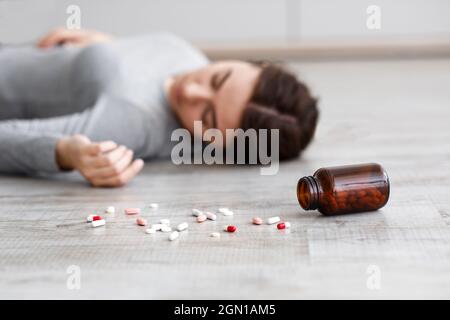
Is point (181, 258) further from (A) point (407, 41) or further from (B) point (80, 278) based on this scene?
(A) point (407, 41)

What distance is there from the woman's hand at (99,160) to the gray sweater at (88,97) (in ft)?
0.19

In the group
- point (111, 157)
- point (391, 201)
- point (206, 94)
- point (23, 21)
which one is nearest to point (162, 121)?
point (206, 94)

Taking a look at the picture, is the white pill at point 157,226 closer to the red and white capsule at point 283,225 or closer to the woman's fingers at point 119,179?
the red and white capsule at point 283,225

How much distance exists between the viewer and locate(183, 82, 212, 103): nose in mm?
2062

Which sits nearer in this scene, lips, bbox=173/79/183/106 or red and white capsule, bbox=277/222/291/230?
red and white capsule, bbox=277/222/291/230

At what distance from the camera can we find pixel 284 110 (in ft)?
6.83

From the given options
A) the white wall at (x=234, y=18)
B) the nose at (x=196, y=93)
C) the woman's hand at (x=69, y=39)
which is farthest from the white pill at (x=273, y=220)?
the white wall at (x=234, y=18)

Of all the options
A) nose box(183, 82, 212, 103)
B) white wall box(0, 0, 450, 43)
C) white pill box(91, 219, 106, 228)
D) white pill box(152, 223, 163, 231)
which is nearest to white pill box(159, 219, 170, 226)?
white pill box(152, 223, 163, 231)

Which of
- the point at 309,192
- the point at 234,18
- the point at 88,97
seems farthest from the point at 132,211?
the point at 234,18

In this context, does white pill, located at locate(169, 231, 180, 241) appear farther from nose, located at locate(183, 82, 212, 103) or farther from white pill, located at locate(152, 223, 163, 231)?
nose, located at locate(183, 82, 212, 103)

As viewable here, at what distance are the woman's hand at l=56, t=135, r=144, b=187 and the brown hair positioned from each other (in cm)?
36

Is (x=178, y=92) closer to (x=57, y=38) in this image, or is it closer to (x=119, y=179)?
(x=119, y=179)
